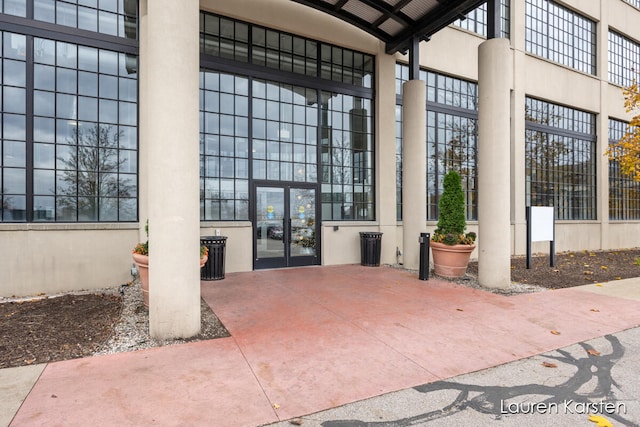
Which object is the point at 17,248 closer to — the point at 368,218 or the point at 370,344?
the point at 370,344

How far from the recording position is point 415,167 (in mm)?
9977

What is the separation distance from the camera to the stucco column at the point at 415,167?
32.6 feet

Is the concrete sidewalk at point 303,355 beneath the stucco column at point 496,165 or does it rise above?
beneath

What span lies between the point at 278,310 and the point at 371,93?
27.0 feet

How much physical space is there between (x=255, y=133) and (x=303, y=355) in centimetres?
709

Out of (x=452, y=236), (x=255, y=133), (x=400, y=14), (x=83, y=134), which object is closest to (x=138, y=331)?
(x=83, y=134)

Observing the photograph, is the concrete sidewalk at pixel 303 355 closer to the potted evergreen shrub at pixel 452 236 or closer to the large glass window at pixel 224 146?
the potted evergreen shrub at pixel 452 236

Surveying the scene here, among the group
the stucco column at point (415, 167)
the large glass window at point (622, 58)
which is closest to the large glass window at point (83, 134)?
the stucco column at point (415, 167)

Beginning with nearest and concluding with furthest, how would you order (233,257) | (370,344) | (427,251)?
(370,344) < (427,251) < (233,257)

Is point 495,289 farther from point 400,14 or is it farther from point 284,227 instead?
point 400,14

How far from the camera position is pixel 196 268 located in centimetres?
480

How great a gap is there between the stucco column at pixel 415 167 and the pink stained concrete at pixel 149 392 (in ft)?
23.5

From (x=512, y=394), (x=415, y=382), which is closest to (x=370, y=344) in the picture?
(x=415, y=382)

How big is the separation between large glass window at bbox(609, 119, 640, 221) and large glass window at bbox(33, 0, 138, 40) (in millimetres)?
21096
